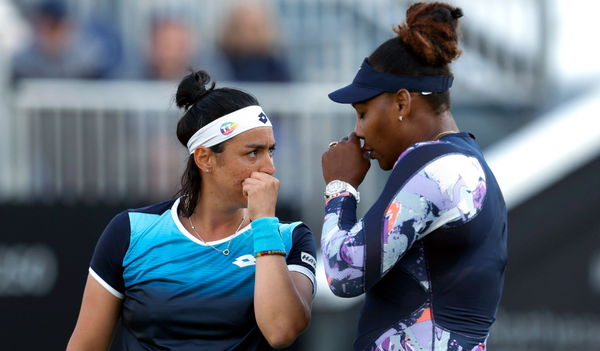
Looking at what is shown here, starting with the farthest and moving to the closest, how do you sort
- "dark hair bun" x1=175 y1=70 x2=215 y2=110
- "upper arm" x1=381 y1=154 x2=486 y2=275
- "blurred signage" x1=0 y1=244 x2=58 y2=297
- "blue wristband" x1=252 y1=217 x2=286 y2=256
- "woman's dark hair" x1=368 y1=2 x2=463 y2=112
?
"blurred signage" x1=0 y1=244 x2=58 y2=297 → "dark hair bun" x1=175 y1=70 x2=215 y2=110 → "woman's dark hair" x1=368 y1=2 x2=463 y2=112 → "blue wristband" x1=252 y1=217 x2=286 y2=256 → "upper arm" x1=381 y1=154 x2=486 y2=275

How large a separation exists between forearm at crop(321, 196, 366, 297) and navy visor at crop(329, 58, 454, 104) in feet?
1.49

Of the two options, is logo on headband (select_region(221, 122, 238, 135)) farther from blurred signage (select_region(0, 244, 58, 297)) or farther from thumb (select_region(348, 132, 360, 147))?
blurred signage (select_region(0, 244, 58, 297))

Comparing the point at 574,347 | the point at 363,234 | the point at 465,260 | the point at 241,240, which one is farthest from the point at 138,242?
the point at 574,347

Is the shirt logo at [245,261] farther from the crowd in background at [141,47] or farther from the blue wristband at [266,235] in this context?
the crowd in background at [141,47]

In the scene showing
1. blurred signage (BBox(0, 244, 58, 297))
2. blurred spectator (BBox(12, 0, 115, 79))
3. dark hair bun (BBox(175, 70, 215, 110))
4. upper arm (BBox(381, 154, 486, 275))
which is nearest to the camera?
upper arm (BBox(381, 154, 486, 275))

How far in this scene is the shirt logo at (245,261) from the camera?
3.98 m

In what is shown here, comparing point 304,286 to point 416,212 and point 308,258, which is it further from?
point 416,212

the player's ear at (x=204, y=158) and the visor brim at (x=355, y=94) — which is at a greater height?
the visor brim at (x=355, y=94)

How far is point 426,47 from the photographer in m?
3.91

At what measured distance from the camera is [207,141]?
13.4 ft

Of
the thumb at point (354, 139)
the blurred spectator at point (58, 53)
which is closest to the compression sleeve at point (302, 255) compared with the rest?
the thumb at point (354, 139)

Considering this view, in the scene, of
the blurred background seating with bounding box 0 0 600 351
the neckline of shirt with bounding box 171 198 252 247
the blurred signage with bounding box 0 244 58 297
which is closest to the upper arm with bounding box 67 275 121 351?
the neckline of shirt with bounding box 171 198 252 247

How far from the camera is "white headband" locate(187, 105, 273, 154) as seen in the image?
4066 mm

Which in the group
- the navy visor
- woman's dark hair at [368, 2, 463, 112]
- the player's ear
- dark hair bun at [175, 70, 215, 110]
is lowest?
the player's ear
